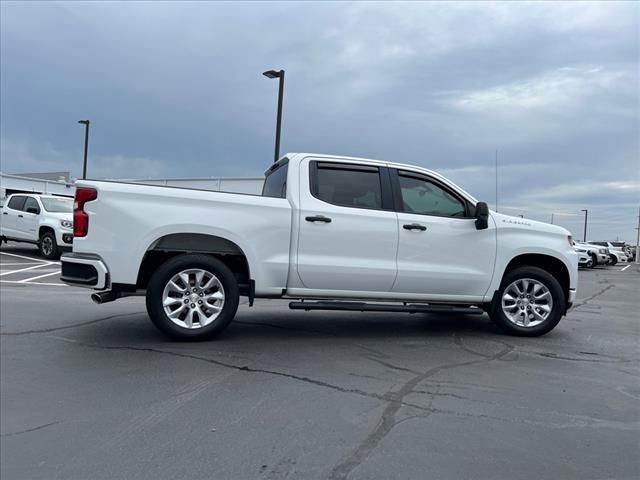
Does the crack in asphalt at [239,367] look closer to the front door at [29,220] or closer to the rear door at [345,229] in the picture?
the rear door at [345,229]

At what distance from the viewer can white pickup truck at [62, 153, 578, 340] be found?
17.4ft

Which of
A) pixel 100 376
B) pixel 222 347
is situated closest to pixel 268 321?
pixel 222 347

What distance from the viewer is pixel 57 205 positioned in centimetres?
1523

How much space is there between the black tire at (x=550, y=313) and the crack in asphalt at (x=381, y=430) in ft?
5.23

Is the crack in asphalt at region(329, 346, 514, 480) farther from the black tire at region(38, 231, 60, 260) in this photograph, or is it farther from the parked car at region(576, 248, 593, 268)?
the parked car at region(576, 248, 593, 268)

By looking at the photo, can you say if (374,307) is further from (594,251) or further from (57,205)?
(594,251)

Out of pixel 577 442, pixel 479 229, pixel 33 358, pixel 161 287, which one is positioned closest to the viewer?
pixel 577 442

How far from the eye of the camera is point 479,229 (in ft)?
20.4

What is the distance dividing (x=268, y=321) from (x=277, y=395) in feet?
9.77

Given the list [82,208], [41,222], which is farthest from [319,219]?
[41,222]

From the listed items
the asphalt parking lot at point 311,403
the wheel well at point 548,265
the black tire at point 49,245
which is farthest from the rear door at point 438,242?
the black tire at point 49,245

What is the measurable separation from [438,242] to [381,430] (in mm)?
3041

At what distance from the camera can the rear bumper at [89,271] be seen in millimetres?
5199

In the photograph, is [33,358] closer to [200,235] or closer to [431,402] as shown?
[200,235]
